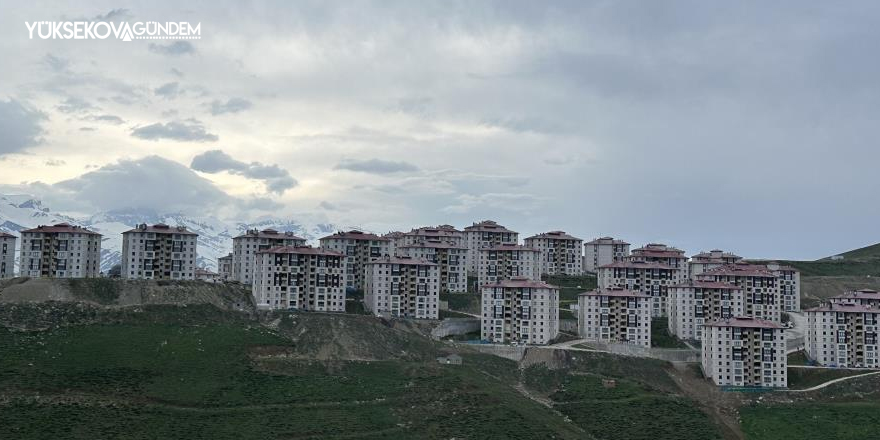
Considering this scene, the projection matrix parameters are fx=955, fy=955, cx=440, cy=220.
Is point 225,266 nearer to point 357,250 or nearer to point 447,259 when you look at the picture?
point 357,250

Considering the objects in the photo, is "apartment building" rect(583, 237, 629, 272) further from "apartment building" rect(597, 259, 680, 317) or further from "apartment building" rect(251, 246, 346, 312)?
"apartment building" rect(251, 246, 346, 312)

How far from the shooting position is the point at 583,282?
6939 inches

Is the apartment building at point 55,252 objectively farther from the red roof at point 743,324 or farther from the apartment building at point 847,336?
the apartment building at point 847,336

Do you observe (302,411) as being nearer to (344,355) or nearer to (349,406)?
(349,406)

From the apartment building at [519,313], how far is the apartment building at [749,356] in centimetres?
2283

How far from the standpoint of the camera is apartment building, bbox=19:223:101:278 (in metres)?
139

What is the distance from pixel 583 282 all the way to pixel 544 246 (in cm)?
1377

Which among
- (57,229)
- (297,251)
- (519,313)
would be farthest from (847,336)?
(57,229)

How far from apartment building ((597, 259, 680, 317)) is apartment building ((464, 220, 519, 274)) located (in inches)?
1260

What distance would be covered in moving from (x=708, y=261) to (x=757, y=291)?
24.8m

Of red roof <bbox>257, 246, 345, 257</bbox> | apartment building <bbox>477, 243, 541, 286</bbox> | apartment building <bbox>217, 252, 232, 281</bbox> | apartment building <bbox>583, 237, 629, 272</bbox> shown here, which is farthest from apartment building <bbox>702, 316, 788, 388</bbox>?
apartment building <bbox>217, 252, 232, 281</bbox>

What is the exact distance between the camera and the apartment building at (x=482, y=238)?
184 m

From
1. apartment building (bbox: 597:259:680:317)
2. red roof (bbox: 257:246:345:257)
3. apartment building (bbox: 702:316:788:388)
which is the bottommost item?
apartment building (bbox: 702:316:788:388)

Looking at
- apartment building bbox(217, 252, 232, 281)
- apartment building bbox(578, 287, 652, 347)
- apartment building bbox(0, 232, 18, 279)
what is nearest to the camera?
apartment building bbox(578, 287, 652, 347)
